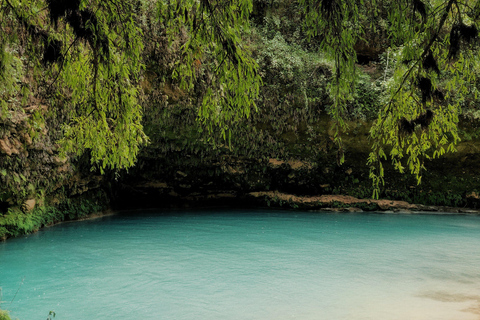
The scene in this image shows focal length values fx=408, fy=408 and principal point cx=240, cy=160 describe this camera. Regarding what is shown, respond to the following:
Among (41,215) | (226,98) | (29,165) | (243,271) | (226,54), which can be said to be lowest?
(243,271)

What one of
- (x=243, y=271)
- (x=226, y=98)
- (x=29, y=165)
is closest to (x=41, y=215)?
(x=29, y=165)

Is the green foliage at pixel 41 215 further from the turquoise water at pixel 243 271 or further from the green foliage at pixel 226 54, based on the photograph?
the green foliage at pixel 226 54

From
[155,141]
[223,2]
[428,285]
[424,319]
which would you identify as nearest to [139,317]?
[424,319]

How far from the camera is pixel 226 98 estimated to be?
8.61ft

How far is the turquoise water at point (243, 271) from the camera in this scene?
5496 millimetres

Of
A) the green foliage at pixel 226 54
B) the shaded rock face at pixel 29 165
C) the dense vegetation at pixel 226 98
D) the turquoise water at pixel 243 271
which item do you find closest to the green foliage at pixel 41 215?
the dense vegetation at pixel 226 98

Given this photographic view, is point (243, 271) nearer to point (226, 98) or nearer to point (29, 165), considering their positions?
point (226, 98)

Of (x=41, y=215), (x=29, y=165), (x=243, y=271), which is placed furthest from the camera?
(x=41, y=215)

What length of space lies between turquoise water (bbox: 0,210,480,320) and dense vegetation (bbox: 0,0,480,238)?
187 cm

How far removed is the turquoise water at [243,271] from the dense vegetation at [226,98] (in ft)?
6.12

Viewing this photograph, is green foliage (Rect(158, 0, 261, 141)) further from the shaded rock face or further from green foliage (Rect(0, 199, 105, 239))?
green foliage (Rect(0, 199, 105, 239))

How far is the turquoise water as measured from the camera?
18.0ft

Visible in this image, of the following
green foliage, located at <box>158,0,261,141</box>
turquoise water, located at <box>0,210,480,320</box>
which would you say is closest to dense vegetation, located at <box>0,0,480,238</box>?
green foliage, located at <box>158,0,261,141</box>

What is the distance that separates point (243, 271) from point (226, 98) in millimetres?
5304
